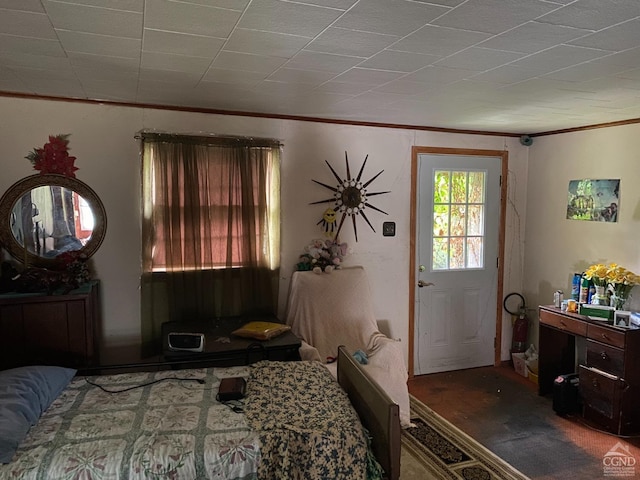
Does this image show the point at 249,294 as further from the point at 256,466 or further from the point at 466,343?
the point at 466,343

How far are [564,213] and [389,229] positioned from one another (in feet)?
5.17

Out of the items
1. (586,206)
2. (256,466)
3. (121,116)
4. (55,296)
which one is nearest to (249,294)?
(55,296)

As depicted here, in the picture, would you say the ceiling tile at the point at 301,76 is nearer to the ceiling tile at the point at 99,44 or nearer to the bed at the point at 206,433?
the ceiling tile at the point at 99,44

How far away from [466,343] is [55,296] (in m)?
3.47

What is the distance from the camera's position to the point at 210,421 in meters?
2.00

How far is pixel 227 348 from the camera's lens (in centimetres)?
283

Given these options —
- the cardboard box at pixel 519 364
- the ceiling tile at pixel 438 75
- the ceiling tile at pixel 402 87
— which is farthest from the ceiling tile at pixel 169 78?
the cardboard box at pixel 519 364

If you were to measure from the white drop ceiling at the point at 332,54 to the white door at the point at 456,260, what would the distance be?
1.06 meters

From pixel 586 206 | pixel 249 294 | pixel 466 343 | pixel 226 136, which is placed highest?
pixel 226 136

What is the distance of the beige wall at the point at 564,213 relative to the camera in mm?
3604

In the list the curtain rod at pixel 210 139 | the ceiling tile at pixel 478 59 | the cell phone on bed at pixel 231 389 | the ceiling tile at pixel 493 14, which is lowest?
the cell phone on bed at pixel 231 389

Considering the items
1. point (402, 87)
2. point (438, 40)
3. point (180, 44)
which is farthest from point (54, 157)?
point (438, 40)

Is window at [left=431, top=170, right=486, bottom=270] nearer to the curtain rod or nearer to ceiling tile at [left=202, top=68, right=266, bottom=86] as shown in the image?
the curtain rod

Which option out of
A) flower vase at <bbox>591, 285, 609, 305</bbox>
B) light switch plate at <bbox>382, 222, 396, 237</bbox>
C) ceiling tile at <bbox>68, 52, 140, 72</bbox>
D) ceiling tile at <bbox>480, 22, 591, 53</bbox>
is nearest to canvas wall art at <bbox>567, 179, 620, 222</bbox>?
flower vase at <bbox>591, 285, 609, 305</bbox>
